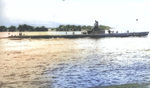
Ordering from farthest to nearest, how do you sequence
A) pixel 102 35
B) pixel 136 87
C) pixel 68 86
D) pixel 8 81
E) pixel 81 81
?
pixel 102 35, pixel 8 81, pixel 81 81, pixel 68 86, pixel 136 87

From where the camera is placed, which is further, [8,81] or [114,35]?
[114,35]

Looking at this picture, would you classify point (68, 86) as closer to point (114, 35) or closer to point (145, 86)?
point (145, 86)

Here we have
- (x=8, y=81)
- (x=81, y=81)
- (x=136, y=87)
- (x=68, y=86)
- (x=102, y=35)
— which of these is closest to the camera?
(x=136, y=87)

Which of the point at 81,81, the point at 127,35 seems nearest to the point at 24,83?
the point at 81,81

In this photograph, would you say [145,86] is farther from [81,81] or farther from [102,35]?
[102,35]

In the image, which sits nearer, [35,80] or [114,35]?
[35,80]

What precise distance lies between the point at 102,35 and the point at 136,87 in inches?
4620

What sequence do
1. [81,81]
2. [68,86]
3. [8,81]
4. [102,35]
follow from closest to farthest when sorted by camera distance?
[68,86], [81,81], [8,81], [102,35]

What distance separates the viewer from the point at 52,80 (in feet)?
54.5

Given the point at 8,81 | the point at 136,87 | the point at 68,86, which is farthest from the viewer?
the point at 8,81

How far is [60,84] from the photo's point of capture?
49.0 feet

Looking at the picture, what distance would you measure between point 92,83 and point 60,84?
2094mm

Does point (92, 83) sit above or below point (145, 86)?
below

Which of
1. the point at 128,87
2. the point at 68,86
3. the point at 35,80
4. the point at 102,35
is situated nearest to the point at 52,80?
the point at 35,80
